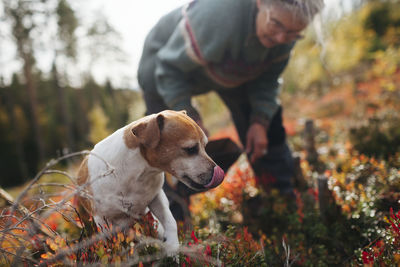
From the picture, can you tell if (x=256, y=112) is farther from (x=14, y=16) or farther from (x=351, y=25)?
(x=14, y=16)

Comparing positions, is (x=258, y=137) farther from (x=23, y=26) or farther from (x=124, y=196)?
(x=23, y=26)

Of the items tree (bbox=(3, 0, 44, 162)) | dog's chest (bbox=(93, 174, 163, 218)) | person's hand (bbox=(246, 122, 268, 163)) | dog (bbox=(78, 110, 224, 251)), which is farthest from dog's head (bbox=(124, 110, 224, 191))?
tree (bbox=(3, 0, 44, 162))

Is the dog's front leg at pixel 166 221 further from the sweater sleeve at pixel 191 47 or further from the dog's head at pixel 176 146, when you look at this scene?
the sweater sleeve at pixel 191 47

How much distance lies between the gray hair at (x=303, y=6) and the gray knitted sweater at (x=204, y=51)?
1.16 feet

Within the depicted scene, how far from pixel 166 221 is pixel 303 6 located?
1.88m

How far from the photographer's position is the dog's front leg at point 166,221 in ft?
4.70

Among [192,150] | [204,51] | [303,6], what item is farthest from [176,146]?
[303,6]

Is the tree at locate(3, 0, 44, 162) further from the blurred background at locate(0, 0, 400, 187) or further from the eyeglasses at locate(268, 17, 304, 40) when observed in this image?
the eyeglasses at locate(268, 17, 304, 40)

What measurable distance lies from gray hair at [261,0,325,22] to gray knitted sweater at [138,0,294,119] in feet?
1.16

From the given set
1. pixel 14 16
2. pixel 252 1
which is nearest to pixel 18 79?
pixel 14 16

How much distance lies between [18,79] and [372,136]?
2445cm

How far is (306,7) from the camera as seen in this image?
214cm

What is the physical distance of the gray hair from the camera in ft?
6.95

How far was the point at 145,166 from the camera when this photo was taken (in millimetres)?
1505
